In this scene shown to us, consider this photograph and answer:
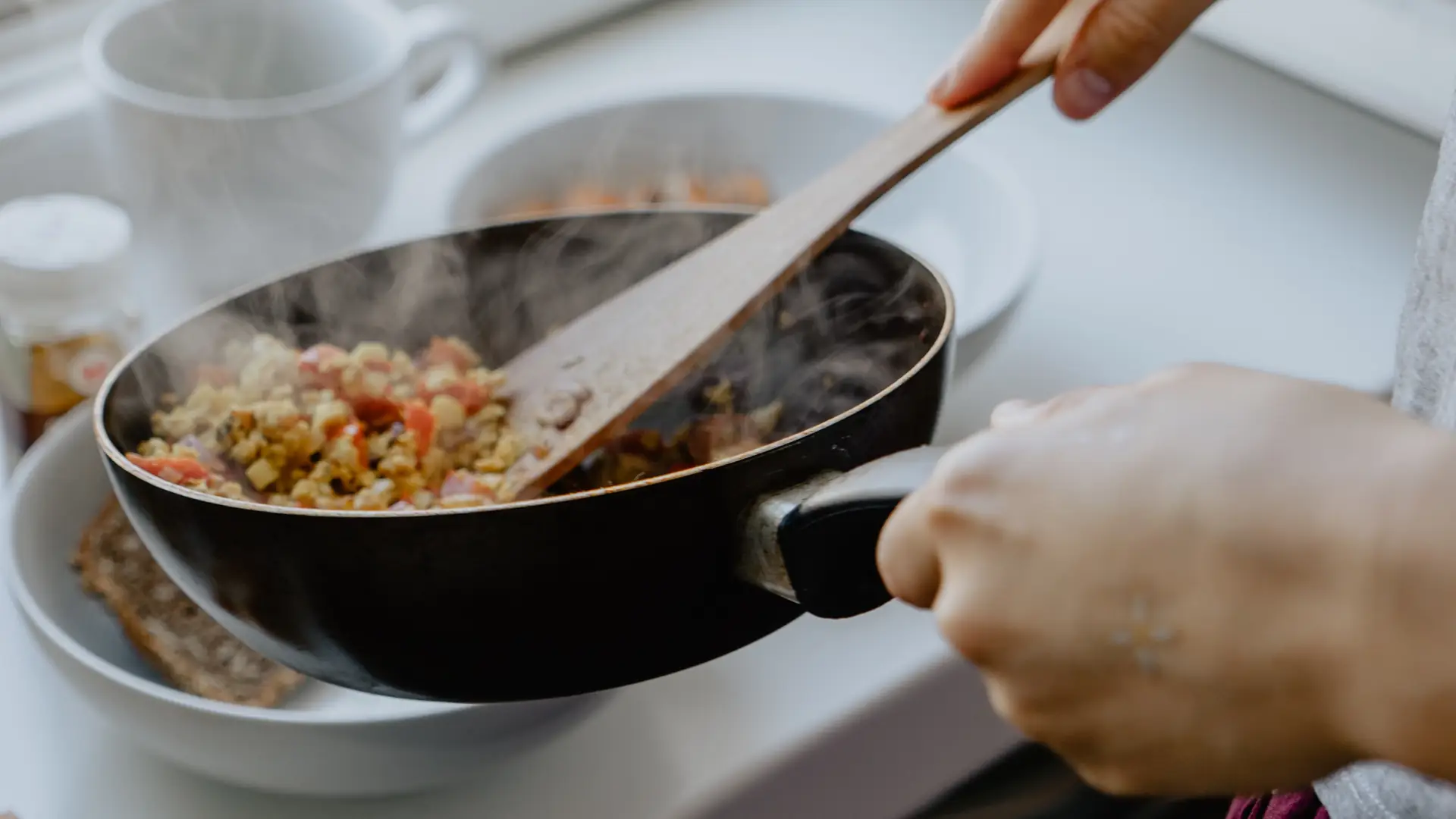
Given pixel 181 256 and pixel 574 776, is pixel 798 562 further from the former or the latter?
pixel 181 256

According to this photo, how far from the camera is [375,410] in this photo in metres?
0.56

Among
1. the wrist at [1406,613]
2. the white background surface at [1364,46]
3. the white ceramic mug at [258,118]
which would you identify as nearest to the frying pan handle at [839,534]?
the wrist at [1406,613]

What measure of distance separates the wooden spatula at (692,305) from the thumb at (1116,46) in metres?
0.01

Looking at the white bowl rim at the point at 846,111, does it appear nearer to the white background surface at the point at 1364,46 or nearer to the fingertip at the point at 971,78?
the fingertip at the point at 971,78

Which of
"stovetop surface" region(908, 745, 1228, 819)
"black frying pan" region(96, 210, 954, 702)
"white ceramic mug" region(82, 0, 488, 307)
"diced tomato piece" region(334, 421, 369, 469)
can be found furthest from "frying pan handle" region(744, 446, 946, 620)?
"white ceramic mug" region(82, 0, 488, 307)

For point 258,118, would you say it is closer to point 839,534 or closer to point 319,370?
point 319,370

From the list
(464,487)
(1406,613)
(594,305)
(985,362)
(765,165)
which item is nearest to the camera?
(1406,613)

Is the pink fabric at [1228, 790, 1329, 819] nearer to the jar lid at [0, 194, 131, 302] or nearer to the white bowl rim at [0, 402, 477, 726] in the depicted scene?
the white bowl rim at [0, 402, 477, 726]

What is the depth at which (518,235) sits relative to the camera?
0.63 metres

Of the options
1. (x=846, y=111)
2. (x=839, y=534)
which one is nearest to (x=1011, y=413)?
(x=839, y=534)

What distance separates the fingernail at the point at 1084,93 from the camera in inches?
22.8

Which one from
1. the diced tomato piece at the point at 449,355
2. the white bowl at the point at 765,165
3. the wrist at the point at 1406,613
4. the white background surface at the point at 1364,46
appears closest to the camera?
Answer: the wrist at the point at 1406,613

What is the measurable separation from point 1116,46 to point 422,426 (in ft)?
1.05

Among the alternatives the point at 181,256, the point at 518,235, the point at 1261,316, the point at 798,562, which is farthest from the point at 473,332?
the point at 1261,316
